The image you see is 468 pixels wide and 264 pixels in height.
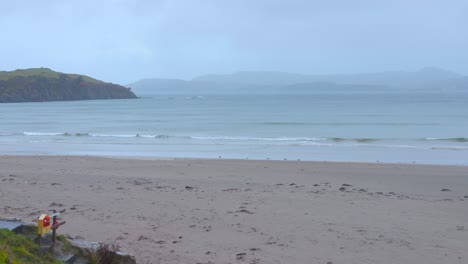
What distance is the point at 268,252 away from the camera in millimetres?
6984

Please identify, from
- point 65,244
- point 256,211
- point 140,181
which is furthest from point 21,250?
point 140,181

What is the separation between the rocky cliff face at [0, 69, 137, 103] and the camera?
110 metres

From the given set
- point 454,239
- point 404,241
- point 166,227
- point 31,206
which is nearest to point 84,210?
point 31,206

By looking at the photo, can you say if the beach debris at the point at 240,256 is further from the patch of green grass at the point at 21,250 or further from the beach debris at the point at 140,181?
the beach debris at the point at 140,181

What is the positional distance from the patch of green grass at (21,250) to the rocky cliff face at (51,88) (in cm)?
11105

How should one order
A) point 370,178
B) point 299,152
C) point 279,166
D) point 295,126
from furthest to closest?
point 295,126
point 299,152
point 279,166
point 370,178

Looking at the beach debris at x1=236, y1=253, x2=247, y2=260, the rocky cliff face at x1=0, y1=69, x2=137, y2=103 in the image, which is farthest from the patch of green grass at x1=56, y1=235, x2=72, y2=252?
the rocky cliff face at x1=0, y1=69, x2=137, y2=103

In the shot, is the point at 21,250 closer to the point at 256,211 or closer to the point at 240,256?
the point at 240,256

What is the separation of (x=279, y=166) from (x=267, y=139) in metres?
14.1

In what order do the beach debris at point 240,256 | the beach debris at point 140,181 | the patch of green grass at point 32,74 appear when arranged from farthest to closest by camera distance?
the patch of green grass at point 32,74
the beach debris at point 140,181
the beach debris at point 240,256

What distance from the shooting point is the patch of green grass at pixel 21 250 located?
4.58 metres

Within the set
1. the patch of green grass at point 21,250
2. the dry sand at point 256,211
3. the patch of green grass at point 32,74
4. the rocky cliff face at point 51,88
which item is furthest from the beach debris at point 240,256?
the patch of green grass at point 32,74

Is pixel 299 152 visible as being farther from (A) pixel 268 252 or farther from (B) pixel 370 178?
(A) pixel 268 252

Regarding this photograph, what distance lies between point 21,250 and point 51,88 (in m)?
118
